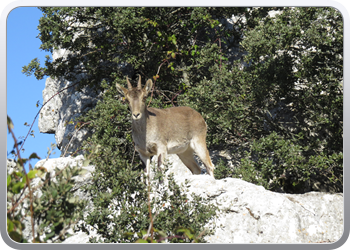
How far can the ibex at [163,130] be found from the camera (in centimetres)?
887

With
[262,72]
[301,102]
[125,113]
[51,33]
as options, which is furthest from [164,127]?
[51,33]

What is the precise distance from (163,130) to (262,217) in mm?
3575

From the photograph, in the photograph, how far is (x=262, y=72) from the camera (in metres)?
11.9

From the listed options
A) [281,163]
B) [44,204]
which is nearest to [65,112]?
[281,163]

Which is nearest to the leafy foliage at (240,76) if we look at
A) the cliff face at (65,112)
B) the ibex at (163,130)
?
the ibex at (163,130)

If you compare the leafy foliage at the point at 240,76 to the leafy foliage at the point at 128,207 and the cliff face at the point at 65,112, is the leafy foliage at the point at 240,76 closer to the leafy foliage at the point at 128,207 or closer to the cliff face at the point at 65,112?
the cliff face at the point at 65,112

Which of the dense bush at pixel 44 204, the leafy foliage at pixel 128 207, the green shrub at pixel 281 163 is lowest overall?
the green shrub at pixel 281 163

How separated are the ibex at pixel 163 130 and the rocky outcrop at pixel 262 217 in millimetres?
1707

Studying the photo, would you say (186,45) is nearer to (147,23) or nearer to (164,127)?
(147,23)

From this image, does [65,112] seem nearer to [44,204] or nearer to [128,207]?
[128,207]

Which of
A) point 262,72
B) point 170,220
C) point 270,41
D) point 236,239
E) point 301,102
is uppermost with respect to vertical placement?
point 270,41

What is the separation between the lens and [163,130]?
986 cm

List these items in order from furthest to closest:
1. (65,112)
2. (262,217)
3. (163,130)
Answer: (65,112) → (163,130) → (262,217)
